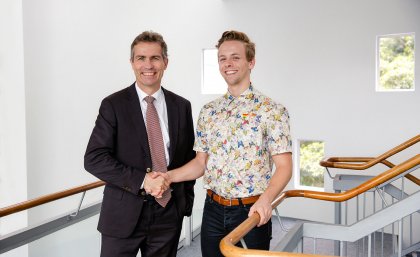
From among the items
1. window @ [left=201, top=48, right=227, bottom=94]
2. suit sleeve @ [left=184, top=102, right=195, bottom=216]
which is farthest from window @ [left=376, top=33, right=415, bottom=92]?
suit sleeve @ [left=184, top=102, right=195, bottom=216]

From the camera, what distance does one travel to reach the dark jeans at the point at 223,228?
1.98 m

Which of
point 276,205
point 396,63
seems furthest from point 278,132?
point 396,63

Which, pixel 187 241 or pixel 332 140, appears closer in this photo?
pixel 187 241

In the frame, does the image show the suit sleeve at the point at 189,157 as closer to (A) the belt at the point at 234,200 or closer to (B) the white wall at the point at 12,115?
(A) the belt at the point at 234,200

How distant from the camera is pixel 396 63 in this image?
6.04 metres

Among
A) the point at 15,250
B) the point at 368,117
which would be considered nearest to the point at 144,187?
the point at 15,250

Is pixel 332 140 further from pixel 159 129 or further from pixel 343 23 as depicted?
pixel 159 129

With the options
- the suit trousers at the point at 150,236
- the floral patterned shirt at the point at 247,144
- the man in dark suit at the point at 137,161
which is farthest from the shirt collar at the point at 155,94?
the suit trousers at the point at 150,236

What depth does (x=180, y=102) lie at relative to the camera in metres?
2.26

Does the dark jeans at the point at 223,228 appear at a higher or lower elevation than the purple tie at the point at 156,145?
lower

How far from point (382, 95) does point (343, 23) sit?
1208 mm

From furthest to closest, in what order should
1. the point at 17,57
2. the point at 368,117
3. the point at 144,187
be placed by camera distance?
the point at 17,57 < the point at 368,117 < the point at 144,187

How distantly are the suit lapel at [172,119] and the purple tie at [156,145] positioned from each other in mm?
48

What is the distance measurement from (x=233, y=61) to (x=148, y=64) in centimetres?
43
